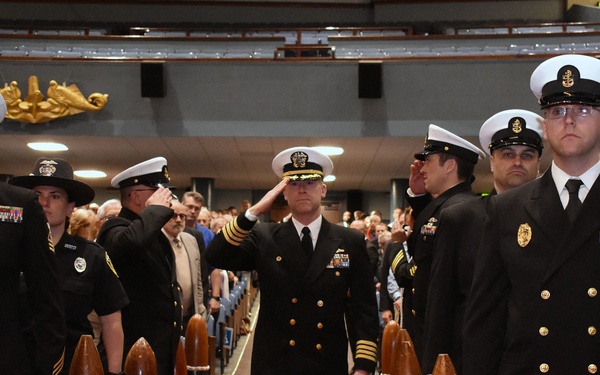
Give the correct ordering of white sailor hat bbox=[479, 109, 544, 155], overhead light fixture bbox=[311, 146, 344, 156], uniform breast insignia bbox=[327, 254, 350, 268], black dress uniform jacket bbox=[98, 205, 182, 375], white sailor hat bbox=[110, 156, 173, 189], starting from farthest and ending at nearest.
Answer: overhead light fixture bbox=[311, 146, 344, 156]
white sailor hat bbox=[110, 156, 173, 189]
black dress uniform jacket bbox=[98, 205, 182, 375]
uniform breast insignia bbox=[327, 254, 350, 268]
white sailor hat bbox=[479, 109, 544, 155]

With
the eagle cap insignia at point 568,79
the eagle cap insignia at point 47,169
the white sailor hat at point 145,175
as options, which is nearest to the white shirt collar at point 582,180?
the eagle cap insignia at point 568,79

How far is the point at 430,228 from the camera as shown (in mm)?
3086

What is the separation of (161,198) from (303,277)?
32.8 inches

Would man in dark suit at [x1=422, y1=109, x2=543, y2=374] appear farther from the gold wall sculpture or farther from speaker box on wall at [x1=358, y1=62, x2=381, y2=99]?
the gold wall sculpture

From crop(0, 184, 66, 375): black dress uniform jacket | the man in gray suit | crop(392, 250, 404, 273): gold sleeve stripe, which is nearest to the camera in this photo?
crop(0, 184, 66, 375): black dress uniform jacket

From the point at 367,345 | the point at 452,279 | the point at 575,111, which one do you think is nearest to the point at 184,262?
the point at 367,345

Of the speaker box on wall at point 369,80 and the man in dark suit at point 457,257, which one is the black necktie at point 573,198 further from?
the speaker box on wall at point 369,80

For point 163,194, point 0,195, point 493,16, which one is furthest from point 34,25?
point 0,195

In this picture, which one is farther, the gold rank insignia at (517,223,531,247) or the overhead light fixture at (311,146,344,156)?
the overhead light fixture at (311,146,344,156)

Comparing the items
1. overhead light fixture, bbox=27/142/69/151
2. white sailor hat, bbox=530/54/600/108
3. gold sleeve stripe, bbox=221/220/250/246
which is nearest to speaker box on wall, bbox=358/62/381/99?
overhead light fixture, bbox=27/142/69/151

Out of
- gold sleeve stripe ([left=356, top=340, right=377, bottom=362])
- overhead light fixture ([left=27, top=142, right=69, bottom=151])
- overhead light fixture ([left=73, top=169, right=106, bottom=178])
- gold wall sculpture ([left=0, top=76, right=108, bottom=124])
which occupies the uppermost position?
gold wall sculpture ([left=0, top=76, right=108, bottom=124])

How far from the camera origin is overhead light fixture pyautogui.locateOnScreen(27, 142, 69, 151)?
42.4 ft

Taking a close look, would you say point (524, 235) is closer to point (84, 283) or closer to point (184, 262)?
point (84, 283)

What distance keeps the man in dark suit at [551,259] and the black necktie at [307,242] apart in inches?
48.1
